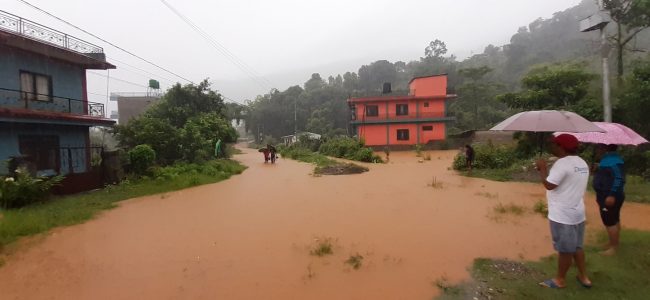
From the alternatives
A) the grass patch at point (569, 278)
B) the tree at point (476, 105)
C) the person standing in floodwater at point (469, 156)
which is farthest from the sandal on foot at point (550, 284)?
the tree at point (476, 105)

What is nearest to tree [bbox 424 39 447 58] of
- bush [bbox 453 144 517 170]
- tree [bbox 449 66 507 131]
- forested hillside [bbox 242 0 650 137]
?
forested hillside [bbox 242 0 650 137]

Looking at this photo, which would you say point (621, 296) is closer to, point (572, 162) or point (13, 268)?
point (572, 162)

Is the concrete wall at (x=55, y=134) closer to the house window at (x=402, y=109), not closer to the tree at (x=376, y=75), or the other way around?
the house window at (x=402, y=109)

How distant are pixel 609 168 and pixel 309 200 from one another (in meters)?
7.03

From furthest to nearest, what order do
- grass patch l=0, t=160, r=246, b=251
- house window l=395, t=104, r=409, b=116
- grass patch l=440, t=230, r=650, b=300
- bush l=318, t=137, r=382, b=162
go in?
house window l=395, t=104, r=409, b=116, bush l=318, t=137, r=382, b=162, grass patch l=0, t=160, r=246, b=251, grass patch l=440, t=230, r=650, b=300

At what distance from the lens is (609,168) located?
15.2ft

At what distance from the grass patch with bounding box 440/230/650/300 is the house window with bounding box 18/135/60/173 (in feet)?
45.5

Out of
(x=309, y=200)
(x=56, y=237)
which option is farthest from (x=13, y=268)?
(x=309, y=200)

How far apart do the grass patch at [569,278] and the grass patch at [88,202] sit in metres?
7.69

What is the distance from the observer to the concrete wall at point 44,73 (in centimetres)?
1216

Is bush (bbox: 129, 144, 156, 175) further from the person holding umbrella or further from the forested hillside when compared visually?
the forested hillside

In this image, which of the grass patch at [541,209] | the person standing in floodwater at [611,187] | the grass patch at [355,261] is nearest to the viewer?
the person standing in floodwater at [611,187]

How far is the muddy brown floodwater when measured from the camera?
4449mm

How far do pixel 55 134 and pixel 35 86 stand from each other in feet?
6.19
